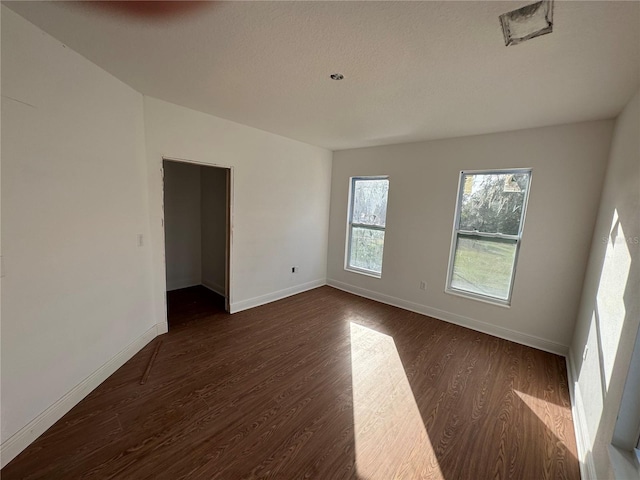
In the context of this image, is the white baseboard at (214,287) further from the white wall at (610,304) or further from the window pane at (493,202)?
the white wall at (610,304)

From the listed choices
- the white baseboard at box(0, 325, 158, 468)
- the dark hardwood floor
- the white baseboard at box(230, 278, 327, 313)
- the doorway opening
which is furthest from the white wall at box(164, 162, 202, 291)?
the white baseboard at box(0, 325, 158, 468)

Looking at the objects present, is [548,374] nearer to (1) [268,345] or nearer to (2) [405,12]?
(1) [268,345]

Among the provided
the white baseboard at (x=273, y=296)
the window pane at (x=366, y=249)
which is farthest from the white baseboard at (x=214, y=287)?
the window pane at (x=366, y=249)

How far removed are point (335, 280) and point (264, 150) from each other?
261cm

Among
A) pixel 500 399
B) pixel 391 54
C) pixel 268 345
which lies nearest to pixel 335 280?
pixel 268 345

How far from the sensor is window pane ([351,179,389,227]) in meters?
4.22

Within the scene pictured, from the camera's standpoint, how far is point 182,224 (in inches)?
175

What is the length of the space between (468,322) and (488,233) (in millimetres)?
1195

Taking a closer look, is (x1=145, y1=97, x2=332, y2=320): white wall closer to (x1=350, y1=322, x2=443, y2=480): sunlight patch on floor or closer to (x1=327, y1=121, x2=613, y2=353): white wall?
(x1=327, y1=121, x2=613, y2=353): white wall

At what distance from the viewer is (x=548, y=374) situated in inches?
98.7

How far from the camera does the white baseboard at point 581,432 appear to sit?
4.92 ft

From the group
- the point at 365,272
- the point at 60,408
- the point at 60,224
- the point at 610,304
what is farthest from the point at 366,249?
the point at 60,408

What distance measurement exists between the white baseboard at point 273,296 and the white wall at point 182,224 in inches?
62.0

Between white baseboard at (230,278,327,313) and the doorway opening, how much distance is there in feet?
1.46
